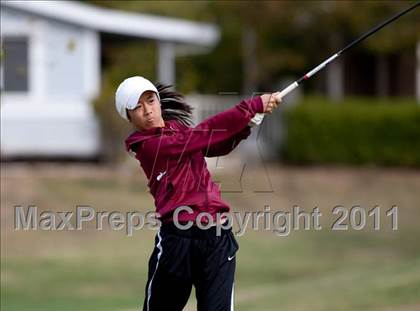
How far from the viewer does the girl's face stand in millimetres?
5750

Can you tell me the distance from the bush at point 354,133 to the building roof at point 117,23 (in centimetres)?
306

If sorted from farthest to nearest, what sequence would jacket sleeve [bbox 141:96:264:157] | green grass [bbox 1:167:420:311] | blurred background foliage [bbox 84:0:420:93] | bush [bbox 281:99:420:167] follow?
blurred background foliage [bbox 84:0:420:93]
bush [bbox 281:99:420:167]
green grass [bbox 1:167:420:311]
jacket sleeve [bbox 141:96:264:157]

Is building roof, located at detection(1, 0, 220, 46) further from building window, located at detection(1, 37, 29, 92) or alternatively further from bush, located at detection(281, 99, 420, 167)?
bush, located at detection(281, 99, 420, 167)

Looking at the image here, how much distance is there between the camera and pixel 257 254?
16.7 meters

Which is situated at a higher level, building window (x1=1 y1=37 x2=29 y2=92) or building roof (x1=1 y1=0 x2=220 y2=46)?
building roof (x1=1 y1=0 x2=220 y2=46)

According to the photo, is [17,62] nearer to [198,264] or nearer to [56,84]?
[56,84]

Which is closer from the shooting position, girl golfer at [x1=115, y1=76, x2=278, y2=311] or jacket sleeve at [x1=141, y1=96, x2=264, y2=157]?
jacket sleeve at [x1=141, y1=96, x2=264, y2=157]

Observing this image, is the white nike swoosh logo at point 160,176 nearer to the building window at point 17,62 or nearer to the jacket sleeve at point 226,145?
the jacket sleeve at point 226,145

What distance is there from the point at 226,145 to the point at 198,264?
0.68 m

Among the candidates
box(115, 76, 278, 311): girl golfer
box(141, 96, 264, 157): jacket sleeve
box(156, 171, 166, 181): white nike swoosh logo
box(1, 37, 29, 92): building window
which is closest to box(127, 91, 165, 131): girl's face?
box(115, 76, 278, 311): girl golfer

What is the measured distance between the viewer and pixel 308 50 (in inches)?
1135

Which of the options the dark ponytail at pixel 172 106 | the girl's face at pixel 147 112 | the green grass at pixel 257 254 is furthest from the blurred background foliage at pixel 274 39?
the girl's face at pixel 147 112

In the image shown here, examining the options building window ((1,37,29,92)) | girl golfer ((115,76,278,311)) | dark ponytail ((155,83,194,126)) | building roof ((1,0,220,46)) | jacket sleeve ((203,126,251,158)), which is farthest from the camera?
building roof ((1,0,220,46))

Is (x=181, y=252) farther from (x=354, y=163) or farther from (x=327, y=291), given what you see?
(x=354, y=163)
